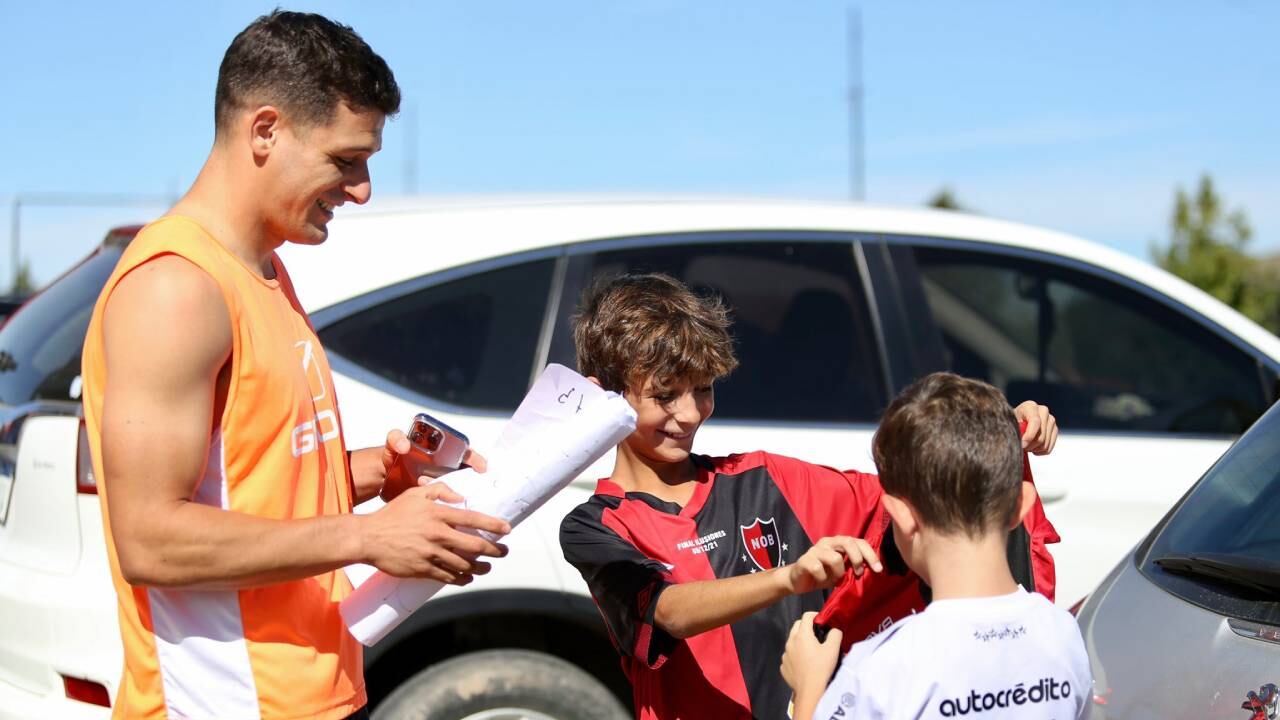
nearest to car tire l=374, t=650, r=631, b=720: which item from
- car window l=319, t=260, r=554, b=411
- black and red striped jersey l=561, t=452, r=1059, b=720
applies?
car window l=319, t=260, r=554, b=411

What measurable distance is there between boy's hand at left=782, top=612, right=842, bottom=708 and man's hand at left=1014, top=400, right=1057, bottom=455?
0.56 meters

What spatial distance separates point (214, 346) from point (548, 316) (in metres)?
2.03

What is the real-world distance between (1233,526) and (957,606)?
1.33 meters

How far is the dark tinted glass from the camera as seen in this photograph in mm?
3693

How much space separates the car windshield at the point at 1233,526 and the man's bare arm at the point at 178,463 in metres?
1.65

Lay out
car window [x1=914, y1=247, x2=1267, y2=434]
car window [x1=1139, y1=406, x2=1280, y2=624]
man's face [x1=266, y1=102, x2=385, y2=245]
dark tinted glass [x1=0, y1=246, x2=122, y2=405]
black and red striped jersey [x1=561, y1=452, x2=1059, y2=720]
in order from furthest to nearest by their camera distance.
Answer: car window [x1=914, y1=247, x2=1267, y2=434], dark tinted glass [x1=0, y1=246, x2=122, y2=405], car window [x1=1139, y1=406, x2=1280, y2=624], black and red striped jersey [x1=561, y1=452, x2=1059, y2=720], man's face [x1=266, y1=102, x2=385, y2=245]

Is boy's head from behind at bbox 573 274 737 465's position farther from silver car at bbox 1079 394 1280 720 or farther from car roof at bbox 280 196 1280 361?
car roof at bbox 280 196 1280 361

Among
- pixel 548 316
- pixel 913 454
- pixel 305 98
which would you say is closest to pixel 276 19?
pixel 305 98

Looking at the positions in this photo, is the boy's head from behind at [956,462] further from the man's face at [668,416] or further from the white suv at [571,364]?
the white suv at [571,364]

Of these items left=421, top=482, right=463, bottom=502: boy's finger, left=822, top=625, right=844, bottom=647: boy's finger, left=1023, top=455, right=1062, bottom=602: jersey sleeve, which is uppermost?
left=421, top=482, right=463, bottom=502: boy's finger

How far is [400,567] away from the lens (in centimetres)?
197

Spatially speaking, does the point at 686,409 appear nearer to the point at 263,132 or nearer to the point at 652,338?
the point at 652,338

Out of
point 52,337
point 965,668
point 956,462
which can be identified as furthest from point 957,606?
point 52,337

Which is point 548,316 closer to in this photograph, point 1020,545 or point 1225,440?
point 1020,545
